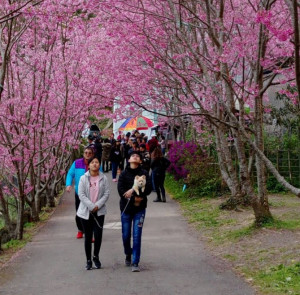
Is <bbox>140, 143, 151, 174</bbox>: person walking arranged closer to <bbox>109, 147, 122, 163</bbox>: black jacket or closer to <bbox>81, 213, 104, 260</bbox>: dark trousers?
<bbox>109, 147, 122, 163</bbox>: black jacket

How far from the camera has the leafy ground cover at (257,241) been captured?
757 cm

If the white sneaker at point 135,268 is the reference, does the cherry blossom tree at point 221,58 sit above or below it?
above

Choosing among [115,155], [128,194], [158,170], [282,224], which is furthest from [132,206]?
[115,155]

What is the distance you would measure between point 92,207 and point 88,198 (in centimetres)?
23

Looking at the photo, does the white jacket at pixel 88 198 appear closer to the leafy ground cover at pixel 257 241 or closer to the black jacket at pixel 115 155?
the leafy ground cover at pixel 257 241

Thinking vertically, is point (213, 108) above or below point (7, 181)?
above

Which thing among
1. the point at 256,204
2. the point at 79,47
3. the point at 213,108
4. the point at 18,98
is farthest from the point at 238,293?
the point at 79,47

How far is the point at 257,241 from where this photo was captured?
1023 centimetres

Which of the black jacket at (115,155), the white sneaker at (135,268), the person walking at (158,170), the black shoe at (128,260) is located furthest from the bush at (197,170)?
the white sneaker at (135,268)

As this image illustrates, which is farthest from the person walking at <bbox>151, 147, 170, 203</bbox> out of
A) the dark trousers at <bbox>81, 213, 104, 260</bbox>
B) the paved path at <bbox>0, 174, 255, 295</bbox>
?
the dark trousers at <bbox>81, 213, 104, 260</bbox>

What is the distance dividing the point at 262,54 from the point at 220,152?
4616mm

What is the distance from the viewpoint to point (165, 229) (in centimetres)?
1240

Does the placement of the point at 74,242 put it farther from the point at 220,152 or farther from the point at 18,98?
the point at 220,152

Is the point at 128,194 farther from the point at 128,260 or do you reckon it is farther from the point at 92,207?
the point at 128,260
